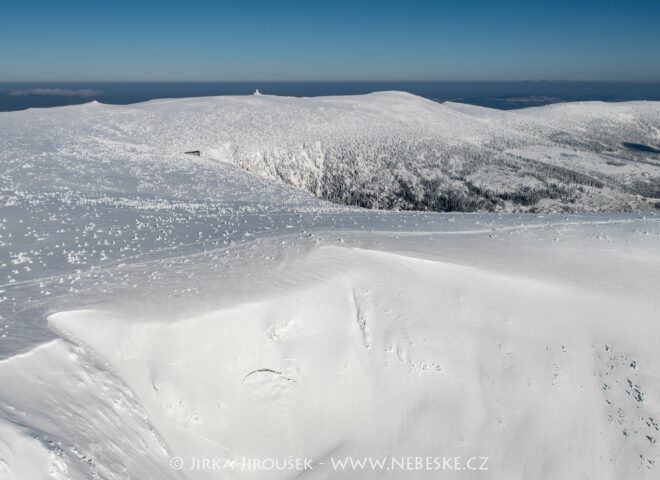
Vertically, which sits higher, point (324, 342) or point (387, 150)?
point (387, 150)

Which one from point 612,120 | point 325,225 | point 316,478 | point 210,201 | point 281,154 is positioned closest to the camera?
point 316,478

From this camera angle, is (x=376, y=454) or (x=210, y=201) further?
(x=210, y=201)

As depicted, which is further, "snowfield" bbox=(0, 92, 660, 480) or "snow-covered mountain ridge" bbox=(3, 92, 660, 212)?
"snow-covered mountain ridge" bbox=(3, 92, 660, 212)

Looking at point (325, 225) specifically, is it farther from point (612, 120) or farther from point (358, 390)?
point (612, 120)

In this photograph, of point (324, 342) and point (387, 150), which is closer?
point (324, 342)

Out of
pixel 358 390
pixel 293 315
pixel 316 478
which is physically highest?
pixel 293 315

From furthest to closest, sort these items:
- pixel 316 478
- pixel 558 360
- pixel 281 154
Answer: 1. pixel 281 154
2. pixel 558 360
3. pixel 316 478

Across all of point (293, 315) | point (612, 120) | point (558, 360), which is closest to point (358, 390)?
point (293, 315)

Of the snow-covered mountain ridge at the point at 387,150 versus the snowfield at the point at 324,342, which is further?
the snow-covered mountain ridge at the point at 387,150
